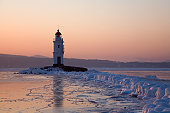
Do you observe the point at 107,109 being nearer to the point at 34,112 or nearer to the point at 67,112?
the point at 67,112

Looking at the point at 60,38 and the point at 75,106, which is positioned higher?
the point at 60,38

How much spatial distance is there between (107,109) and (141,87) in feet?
13.2

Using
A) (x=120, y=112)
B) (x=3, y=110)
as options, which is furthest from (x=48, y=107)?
(x=120, y=112)

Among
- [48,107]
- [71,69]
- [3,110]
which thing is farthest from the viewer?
[71,69]

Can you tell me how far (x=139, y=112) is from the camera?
6402mm

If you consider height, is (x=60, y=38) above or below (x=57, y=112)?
above

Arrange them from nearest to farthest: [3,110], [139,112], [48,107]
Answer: [139,112] < [3,110] < [48,107]

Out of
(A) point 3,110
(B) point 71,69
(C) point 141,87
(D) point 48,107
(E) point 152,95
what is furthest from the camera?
(B) point 71,69

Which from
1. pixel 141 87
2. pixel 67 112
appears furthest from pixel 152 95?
pixel 67 112

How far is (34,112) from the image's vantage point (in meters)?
6.56

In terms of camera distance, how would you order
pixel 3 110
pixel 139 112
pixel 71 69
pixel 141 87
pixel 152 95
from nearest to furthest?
pixel 139 112
pixel 3 110
pixel 152 95
pixel 141 87
pixel 71 69

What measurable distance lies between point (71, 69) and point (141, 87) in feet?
107

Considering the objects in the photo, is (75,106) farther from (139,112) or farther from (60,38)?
(60,38)

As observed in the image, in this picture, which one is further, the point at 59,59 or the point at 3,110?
the point at 59,59
